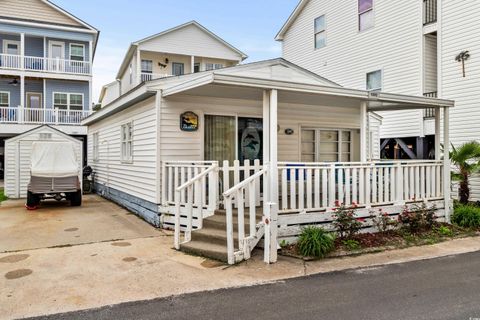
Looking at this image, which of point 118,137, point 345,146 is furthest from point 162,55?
point 345,146

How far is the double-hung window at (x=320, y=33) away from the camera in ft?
57.3

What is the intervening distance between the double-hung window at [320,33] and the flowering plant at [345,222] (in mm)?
12455

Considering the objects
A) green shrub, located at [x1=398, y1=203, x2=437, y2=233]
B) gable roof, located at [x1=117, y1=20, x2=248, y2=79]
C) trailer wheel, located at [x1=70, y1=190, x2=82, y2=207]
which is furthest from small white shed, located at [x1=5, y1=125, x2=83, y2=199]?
green shrub, located at [x1=398, y1=203, x2=437, y2=233]

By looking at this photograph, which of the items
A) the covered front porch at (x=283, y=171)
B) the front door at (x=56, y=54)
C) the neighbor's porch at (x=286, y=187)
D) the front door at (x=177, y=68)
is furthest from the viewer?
the front door at (x=177, y=68)

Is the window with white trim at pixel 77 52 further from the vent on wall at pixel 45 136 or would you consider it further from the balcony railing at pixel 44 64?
the vent on wall at pixel 45 136

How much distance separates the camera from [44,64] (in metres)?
22.5

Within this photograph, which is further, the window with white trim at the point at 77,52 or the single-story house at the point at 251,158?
the window with white trim at the point at 77,52

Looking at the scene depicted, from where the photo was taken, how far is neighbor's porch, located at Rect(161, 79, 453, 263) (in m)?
6.00

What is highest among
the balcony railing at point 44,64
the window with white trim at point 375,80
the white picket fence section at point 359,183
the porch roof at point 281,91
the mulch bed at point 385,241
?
the balcony railing at point 44,64

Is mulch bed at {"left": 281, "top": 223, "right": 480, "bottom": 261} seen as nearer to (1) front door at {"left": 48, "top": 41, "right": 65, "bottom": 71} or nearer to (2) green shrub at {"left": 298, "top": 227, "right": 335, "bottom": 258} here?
(2) green shrub at {"left": 298, "top": 227, "right": 335, "bottom": 258}

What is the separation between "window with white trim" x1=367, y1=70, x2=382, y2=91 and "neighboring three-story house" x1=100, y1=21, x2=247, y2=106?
1155 centimetres

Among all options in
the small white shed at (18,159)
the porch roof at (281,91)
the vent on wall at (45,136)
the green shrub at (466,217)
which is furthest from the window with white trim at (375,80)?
the vent on wall at (45,136)

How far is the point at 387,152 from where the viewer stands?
15.6 meters

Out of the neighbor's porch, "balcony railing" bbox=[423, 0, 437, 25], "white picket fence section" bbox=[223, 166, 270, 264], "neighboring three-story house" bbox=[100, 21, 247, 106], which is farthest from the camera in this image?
"neighboring three-story house" bbox=[100, 21, 247, 106]
